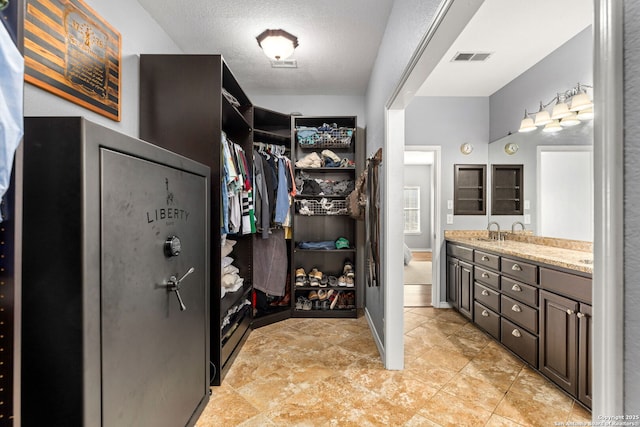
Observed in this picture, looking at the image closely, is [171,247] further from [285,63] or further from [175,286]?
[285,63]

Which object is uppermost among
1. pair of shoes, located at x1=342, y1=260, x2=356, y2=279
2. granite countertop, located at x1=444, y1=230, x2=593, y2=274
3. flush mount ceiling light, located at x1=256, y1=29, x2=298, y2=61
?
flush mount ceiling light, located at x1=256, y1=29, x2=298, y2=61

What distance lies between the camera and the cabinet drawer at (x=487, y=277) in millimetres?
2500

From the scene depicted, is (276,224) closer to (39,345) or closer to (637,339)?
(39,345)

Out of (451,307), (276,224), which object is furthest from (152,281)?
(451,307)

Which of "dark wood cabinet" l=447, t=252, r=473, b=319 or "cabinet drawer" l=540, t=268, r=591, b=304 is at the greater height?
"cabinet drawer" l=540, t=268, r=591, b=304

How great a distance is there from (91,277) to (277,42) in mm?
1983

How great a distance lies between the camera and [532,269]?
81.4 inches

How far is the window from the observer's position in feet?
27.0

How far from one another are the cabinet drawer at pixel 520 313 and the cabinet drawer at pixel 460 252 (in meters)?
0.60

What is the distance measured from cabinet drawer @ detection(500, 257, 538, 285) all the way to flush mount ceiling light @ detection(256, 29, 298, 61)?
245cm

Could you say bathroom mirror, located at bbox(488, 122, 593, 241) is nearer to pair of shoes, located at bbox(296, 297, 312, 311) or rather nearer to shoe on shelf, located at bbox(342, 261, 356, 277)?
shoe on shelf, located at bbox(342, 261, 356, 277)

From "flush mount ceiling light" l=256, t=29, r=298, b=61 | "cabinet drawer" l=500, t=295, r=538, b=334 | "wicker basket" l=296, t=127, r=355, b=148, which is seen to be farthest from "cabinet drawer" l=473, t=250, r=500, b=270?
"flush mount ceiling light" l=256, t=29, r=298, b=61

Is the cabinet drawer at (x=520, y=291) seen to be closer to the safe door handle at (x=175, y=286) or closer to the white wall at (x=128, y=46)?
the safe door handle at (x=175, y=286)

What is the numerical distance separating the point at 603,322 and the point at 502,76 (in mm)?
3368
